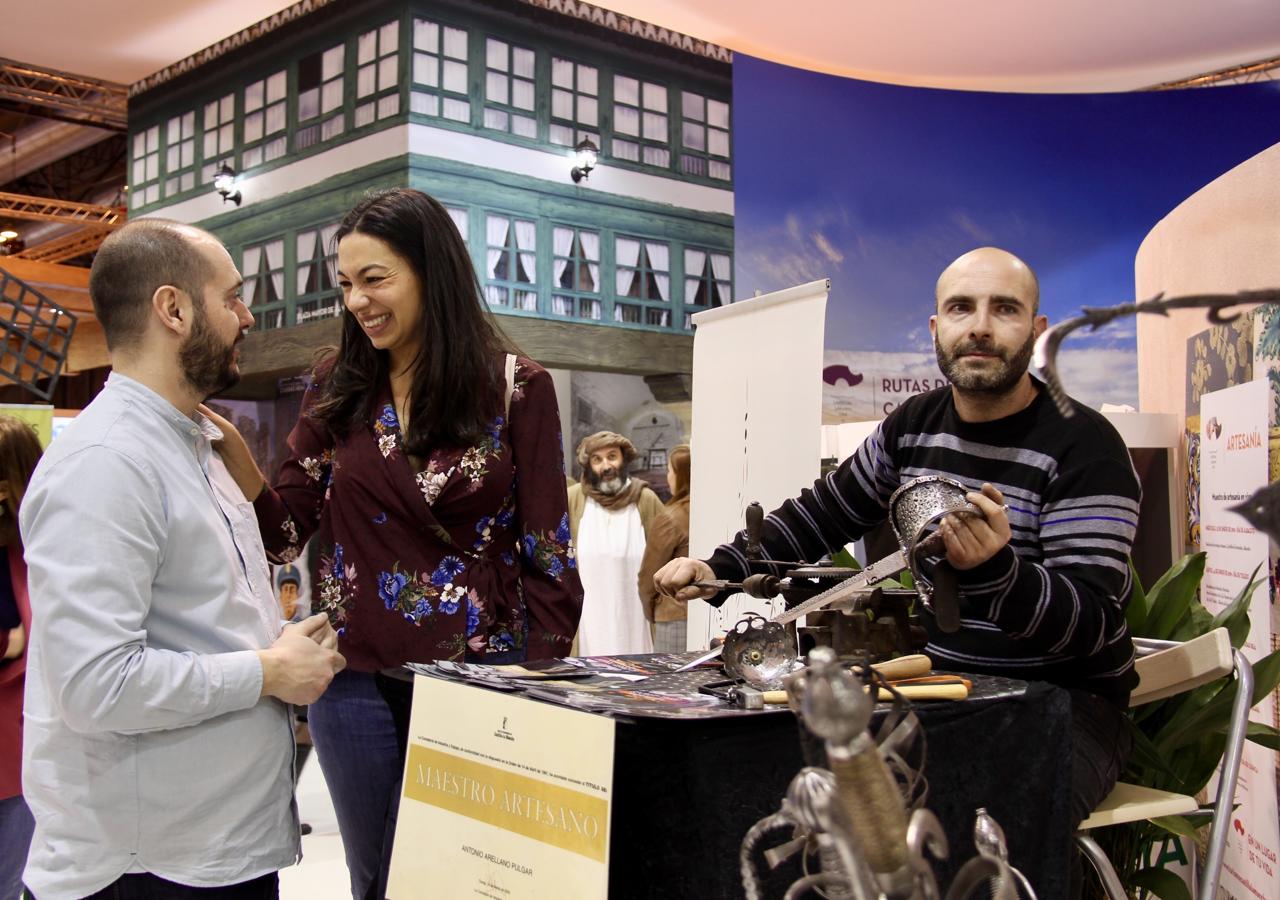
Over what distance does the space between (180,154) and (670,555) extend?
547cm

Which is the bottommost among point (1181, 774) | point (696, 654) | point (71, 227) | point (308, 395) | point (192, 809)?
point (1181, 774)

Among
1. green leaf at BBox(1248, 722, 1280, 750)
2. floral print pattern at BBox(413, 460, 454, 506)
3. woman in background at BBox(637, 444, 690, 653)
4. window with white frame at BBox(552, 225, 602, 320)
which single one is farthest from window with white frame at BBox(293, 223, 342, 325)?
green leaf at BBox(1248, 722, 1280, 750)

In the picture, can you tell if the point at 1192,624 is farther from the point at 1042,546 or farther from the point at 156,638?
the point at 156,638

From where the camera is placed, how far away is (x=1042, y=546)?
2045mm

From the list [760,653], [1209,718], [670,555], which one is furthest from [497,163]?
[760,653]

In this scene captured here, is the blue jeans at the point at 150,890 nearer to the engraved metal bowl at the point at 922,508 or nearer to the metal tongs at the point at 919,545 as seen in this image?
the metal tongs at the point at 919,545

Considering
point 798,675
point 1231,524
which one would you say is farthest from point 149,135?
point 798,675

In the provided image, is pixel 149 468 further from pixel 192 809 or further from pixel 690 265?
pixel 690 265

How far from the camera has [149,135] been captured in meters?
8.77

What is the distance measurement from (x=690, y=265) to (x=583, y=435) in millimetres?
1664

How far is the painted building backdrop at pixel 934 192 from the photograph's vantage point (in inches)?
334

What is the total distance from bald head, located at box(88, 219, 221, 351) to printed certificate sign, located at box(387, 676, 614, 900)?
69 cm

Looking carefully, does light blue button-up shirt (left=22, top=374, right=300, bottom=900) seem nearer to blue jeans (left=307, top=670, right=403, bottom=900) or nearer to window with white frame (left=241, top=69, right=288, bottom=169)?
blue jeans (left=307, top=670, right=403, bottom=900)

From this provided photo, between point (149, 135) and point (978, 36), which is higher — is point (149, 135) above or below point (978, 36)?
below
